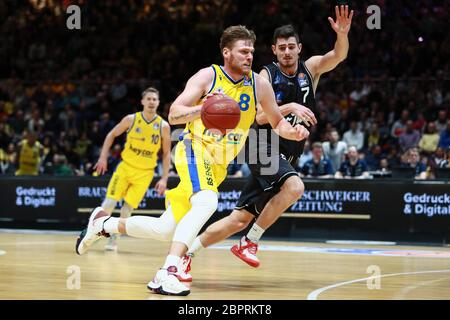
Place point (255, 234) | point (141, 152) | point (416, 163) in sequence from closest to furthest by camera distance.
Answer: point (255, 234) → point (141, 152) → point (416, 163)

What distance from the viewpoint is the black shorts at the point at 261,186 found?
783cm

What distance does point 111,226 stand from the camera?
286 inches

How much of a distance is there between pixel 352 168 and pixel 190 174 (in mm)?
8534

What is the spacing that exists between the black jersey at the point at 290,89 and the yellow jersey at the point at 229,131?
45.6 inches

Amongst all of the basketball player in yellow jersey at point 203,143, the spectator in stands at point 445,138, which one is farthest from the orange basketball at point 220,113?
the spectator in stands at point 445,138

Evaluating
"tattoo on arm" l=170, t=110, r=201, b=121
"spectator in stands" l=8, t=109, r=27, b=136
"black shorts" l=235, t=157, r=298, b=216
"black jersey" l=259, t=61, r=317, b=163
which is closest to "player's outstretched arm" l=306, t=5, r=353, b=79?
"black jersey" l=259, t=61, r=317, b=163

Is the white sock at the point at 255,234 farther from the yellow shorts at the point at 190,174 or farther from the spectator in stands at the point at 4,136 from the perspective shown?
the spectator in stands at the point at 4,136

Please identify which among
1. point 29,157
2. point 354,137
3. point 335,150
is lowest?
point 29,157

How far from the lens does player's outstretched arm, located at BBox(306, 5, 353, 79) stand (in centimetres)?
767

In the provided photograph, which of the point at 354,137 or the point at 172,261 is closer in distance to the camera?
the point at 172,261

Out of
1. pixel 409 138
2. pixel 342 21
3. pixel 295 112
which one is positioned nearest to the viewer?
pixel 295 112

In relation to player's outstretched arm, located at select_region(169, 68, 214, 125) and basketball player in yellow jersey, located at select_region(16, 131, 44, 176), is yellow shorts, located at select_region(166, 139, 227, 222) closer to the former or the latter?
player's outstretched arm, located at select_region(169, 68, 214, 125)

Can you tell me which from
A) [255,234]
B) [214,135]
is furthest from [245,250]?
[214,135]

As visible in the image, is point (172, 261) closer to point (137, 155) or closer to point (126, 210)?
point (126, 210)
